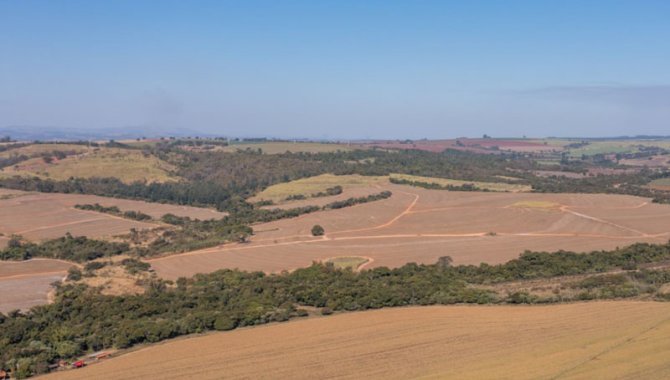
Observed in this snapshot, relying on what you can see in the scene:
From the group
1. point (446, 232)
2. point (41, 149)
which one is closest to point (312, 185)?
point (446, 232)

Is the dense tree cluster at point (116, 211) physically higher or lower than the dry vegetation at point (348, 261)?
higher

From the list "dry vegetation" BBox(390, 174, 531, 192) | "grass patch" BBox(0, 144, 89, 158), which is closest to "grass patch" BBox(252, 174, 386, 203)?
"dry vegetation" BBox(390, 174, 531, 192)

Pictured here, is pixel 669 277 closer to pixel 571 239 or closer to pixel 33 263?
pixel 571 239

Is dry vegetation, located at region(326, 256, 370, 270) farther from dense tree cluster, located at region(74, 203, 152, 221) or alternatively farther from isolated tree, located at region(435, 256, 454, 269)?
dense tree cluster, located at region(74, 203, 152, 221)

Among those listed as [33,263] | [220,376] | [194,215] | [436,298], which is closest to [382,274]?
[436,298]

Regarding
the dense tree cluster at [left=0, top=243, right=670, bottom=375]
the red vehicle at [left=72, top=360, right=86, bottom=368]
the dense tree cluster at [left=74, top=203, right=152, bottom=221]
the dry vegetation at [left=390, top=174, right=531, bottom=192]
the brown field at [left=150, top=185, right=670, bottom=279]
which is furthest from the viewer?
the dry vegetation at [left=390, top=174, right=531, bottom=192]

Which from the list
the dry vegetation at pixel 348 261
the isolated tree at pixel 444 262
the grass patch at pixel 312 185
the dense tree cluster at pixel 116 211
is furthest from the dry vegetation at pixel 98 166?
the isolated tree at pixel 444 262

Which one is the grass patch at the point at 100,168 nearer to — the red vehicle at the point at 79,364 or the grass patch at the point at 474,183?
the grass patch at the point at 474,183
